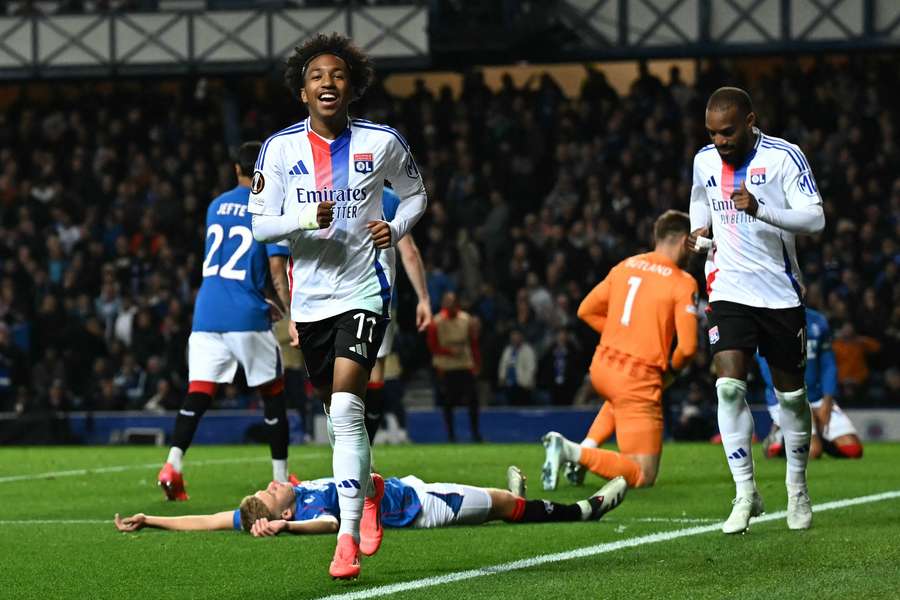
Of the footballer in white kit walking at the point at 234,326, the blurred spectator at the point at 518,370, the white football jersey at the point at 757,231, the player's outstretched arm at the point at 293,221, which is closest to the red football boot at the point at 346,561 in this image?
the player's outstretched arm at the point at 293,221

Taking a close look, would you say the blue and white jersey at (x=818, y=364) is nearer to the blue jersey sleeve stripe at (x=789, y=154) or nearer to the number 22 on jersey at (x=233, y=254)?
the number 22 on jersey at (x=233, y=254)

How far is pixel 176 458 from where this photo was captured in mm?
11445

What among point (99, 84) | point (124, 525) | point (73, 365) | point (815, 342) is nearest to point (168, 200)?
point (73, 365)

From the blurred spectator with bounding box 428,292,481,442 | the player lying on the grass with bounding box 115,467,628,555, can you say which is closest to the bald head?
the player lying on the grass with bounding box 115,467,628,555

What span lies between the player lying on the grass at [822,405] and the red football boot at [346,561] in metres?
9.05

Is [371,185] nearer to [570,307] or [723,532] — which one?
[723,532]

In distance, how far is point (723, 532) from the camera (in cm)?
856

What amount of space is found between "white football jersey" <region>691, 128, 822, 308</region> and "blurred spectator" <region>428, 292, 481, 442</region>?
13.0 metres

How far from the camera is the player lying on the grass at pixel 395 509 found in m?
8.58

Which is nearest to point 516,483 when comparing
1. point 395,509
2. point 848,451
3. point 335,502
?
point 395,509

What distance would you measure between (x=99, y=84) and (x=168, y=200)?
682cm

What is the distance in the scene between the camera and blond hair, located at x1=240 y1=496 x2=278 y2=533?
859cm

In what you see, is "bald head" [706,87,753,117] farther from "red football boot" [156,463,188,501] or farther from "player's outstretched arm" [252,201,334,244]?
"red football boot" [156,463,188,501]

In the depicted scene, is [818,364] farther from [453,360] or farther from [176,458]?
[453,360]
